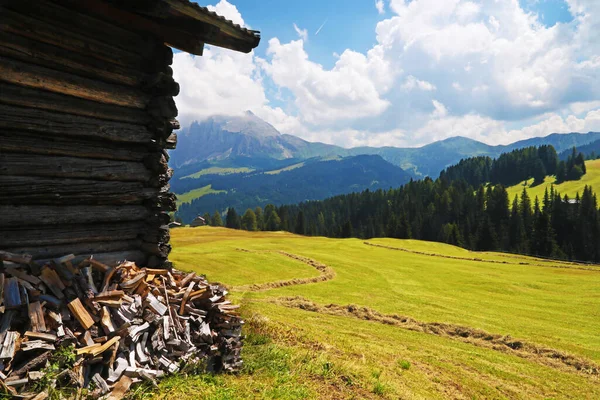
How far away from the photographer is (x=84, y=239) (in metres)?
8.44

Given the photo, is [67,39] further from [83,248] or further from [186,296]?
[186,296]

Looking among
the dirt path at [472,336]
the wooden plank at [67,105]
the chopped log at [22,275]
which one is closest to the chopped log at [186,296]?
the chopped log at [22,275]

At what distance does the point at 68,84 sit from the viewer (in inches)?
314

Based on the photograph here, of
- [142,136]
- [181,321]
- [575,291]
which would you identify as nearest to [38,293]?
[181,321]

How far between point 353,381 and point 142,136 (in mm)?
8188

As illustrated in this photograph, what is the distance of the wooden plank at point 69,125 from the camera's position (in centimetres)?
725

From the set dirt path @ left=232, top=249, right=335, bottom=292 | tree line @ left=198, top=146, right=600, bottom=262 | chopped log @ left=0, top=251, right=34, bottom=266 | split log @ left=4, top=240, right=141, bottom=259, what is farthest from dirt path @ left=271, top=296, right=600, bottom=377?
tree line @ left=198, top=146, right=600, bottom=262

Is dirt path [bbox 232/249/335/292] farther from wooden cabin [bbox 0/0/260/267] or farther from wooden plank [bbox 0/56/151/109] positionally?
wooden plank [bbox 0/56/151/109]

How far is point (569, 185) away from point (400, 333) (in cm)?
19466

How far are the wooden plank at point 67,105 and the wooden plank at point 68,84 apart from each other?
4.4 inches

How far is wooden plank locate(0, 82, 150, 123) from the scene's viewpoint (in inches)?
286

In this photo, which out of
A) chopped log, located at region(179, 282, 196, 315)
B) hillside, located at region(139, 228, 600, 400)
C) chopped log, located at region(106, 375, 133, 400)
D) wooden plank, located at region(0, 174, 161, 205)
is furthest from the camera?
hillside, located at region(139, 228, 600, 400)

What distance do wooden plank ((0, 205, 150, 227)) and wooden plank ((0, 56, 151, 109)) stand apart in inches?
98.6

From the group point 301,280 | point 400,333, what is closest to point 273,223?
point 301,280
